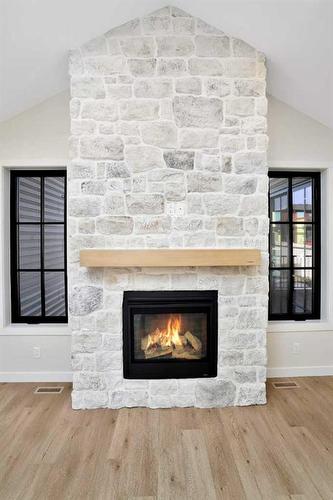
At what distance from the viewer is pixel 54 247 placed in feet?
10.8

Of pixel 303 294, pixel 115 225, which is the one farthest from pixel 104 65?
pixel 303 294

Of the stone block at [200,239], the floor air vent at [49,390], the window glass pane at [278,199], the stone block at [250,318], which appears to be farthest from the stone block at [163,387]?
the window glass pane at [278,199]

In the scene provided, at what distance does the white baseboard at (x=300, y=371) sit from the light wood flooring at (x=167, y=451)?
1.27 feet

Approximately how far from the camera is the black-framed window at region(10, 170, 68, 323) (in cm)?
324

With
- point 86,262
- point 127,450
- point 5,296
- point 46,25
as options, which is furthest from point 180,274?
point 46,25

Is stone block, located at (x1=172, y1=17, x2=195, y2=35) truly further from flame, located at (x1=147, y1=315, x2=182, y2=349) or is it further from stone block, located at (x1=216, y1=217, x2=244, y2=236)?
flame, located at (x1=147, y1=315, x2=182, y2=349)

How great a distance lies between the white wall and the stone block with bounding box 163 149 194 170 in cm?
101

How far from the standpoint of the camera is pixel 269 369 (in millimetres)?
3189

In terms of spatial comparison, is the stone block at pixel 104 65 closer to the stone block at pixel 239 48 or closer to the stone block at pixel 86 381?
the stone block at pixel 239 48

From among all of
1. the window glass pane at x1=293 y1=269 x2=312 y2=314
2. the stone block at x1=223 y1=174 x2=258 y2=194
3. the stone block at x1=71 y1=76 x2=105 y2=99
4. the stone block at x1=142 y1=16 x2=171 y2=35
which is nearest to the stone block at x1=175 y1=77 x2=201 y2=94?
the stone block at x1=142 y1=16 x2=171 y2=35

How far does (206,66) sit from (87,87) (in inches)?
39.2

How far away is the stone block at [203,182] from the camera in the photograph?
8.48 feet

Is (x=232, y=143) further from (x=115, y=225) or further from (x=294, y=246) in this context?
(x=294, y=246)

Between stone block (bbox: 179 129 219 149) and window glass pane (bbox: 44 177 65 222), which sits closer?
stone block (bbox: 179 129 219 149)
